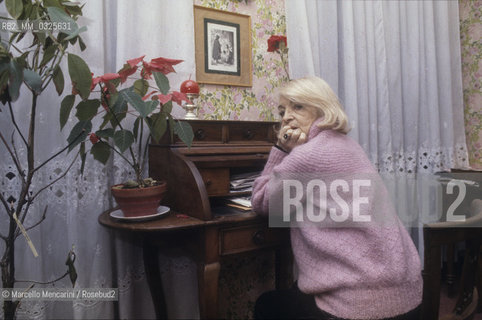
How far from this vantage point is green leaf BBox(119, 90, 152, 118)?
1.07 meters

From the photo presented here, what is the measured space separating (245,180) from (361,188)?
0.60 meters

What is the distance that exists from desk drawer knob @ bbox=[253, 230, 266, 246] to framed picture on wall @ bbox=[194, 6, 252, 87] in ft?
2.97

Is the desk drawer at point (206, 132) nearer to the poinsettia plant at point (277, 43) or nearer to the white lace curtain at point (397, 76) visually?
the poinsettia plant at point (277, 43)

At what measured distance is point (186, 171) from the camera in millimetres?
1229

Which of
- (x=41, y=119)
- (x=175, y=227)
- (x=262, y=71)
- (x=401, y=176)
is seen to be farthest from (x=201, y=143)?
(x=401, y=176)

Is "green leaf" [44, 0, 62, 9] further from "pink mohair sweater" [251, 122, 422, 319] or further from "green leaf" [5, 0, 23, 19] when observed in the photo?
"pink mohair sweater" [251, 122, 422, 319]

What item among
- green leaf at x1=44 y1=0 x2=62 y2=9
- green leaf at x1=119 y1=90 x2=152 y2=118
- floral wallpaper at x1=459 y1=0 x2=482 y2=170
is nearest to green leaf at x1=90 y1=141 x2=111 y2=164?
green leaf at x1=119 y1=90 x2=152 y2=118

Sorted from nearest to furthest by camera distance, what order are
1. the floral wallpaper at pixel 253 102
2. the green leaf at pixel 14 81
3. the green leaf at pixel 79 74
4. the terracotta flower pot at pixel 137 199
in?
the green leaf at pixel 14 81, the green leaf at pixel 79 74, the terracotta flower pot at pixel 137 199, the floral wallpaper at pixel 253 102

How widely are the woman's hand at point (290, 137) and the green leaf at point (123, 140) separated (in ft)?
1.75

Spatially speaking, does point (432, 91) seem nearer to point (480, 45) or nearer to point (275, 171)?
point (480, 45)

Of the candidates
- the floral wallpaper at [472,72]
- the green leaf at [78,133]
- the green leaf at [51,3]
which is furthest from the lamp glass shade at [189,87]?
the floral wallpaper at [472,72]

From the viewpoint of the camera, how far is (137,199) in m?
1.19

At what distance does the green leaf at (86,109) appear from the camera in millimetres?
1108

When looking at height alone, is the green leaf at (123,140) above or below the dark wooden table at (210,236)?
above
